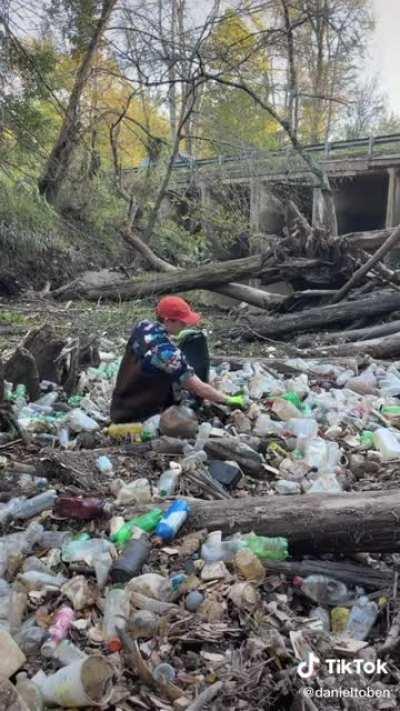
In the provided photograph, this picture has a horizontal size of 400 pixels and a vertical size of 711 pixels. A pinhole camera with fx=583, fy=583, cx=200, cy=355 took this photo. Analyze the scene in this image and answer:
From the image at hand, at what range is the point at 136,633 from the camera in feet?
5.28

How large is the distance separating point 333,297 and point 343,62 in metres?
12.1

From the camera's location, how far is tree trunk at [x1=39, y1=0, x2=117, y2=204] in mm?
7805

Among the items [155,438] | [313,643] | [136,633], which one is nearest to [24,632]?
[136,633]

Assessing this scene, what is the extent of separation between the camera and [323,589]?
1.87 m

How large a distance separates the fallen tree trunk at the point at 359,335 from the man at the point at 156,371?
9.31 ft

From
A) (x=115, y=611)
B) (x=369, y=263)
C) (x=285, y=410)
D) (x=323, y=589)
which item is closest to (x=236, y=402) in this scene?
(x=285, y=410)

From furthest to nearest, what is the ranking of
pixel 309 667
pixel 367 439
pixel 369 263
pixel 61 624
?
pixel 369 263, pixel 367 439, pixel 61 624, pixel 309 667

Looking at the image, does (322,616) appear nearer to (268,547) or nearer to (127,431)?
(268,547)

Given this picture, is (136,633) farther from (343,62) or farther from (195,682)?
(343,62)

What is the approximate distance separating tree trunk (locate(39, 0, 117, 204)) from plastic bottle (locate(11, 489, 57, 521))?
19.8 feet

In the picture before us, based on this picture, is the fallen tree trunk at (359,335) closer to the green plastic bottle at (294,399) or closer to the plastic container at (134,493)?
the green plastic bottle at (294,399)

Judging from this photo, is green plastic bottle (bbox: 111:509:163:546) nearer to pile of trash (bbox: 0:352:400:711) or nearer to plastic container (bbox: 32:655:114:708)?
pile of trash (bbox: 0:352:400:711)

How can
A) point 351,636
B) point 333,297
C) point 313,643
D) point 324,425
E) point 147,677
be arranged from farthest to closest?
point 333,297
point 324,425
point 351,636
point 313,643
point 147,677

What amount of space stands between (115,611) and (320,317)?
5478mm
